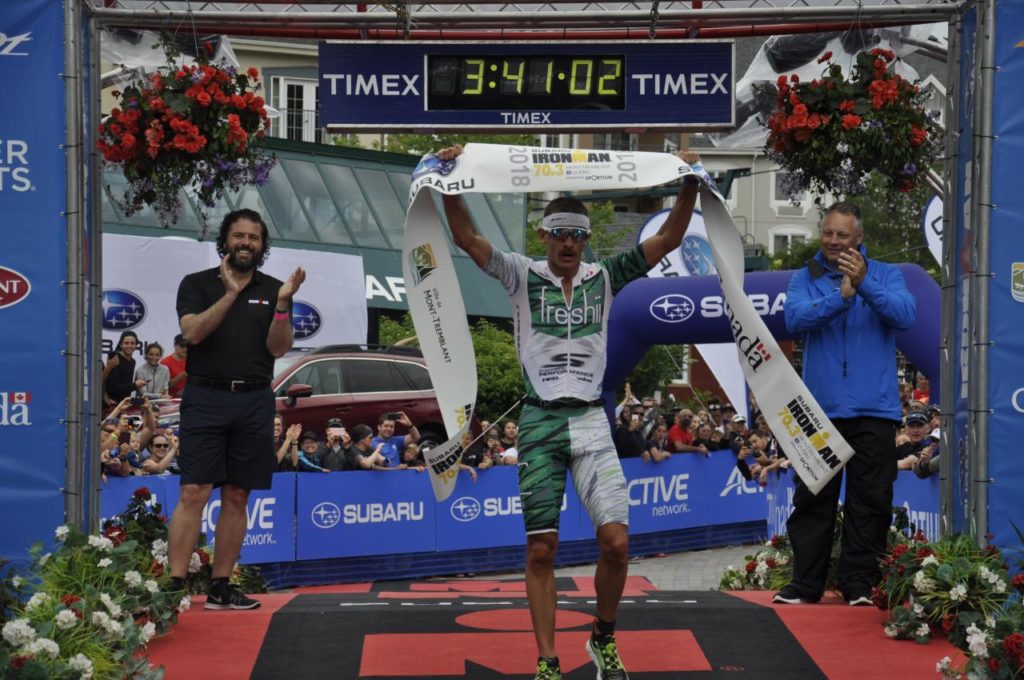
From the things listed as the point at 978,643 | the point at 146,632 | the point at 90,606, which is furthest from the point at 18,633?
the point at 978,643

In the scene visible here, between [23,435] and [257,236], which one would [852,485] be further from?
[23,435]

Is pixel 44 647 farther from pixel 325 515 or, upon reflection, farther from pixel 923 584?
pixel 325 515

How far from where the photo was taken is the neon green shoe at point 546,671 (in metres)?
5.57

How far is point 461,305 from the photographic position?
22.0ft

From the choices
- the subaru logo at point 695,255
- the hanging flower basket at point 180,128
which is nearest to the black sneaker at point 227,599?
the hanging flower basket at point 180,128

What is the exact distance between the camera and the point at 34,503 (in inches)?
271

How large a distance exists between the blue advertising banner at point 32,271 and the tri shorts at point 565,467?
242 centimetres

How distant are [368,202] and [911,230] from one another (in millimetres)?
29526

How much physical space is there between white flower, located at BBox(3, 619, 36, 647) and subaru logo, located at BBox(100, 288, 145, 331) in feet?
50.0

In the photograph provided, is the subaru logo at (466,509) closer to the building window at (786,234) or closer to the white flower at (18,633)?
the white flower at (18,633)

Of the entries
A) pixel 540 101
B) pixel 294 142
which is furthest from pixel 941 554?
pixel 294 142

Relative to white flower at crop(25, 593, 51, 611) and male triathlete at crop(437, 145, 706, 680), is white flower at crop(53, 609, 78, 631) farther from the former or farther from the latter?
male triathlete at crop(437, 145, 706, 680)

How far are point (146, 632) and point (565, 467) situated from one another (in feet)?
6.05

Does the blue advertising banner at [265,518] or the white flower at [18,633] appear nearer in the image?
the white flower at [18,633]
